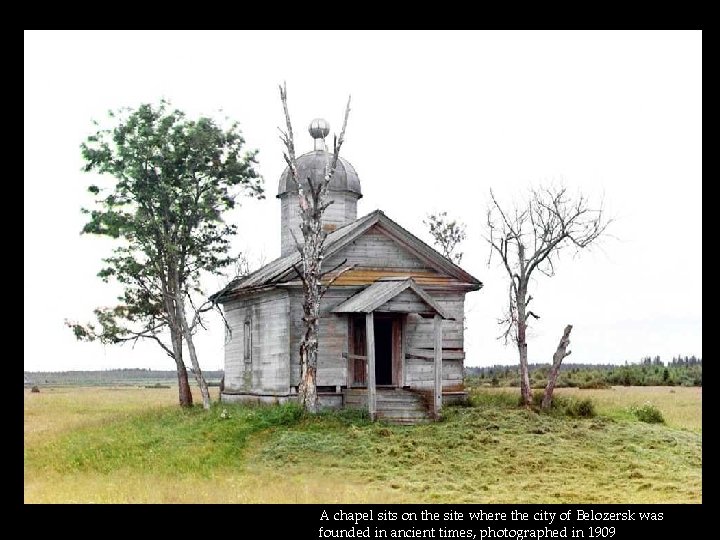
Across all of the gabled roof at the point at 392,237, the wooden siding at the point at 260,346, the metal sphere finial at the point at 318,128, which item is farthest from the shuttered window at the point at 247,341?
the metal sphere finial at the point at 318,128

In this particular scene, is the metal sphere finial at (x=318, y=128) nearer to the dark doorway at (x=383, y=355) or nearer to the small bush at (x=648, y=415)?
the dark doorway at (x=383, y=355)

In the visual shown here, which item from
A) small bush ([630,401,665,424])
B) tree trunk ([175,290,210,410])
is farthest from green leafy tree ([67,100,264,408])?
small bush ([630,401,665,424])

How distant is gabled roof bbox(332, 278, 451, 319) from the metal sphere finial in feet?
35.6

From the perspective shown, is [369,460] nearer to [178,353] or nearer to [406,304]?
[406,304]

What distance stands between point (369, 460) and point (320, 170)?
17421 millimetres

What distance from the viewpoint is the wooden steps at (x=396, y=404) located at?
26.8m

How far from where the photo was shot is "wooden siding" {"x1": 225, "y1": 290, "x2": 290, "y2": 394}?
2925 cm

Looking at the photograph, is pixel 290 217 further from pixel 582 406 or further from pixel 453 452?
pixel 453 452

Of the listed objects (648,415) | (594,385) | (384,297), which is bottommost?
(594,385)

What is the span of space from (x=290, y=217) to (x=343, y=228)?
182 inches

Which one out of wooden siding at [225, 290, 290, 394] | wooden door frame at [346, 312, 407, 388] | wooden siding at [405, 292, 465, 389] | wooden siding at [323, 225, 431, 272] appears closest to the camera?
wooden door frame at [346, 312, 407, 388]

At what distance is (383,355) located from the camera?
31922 mm

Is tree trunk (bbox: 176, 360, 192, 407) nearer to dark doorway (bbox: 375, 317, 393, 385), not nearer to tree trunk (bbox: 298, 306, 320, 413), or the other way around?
dark doorway (bbox: 375, 317, 393, 385)

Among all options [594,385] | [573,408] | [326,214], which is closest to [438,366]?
[573,408]
